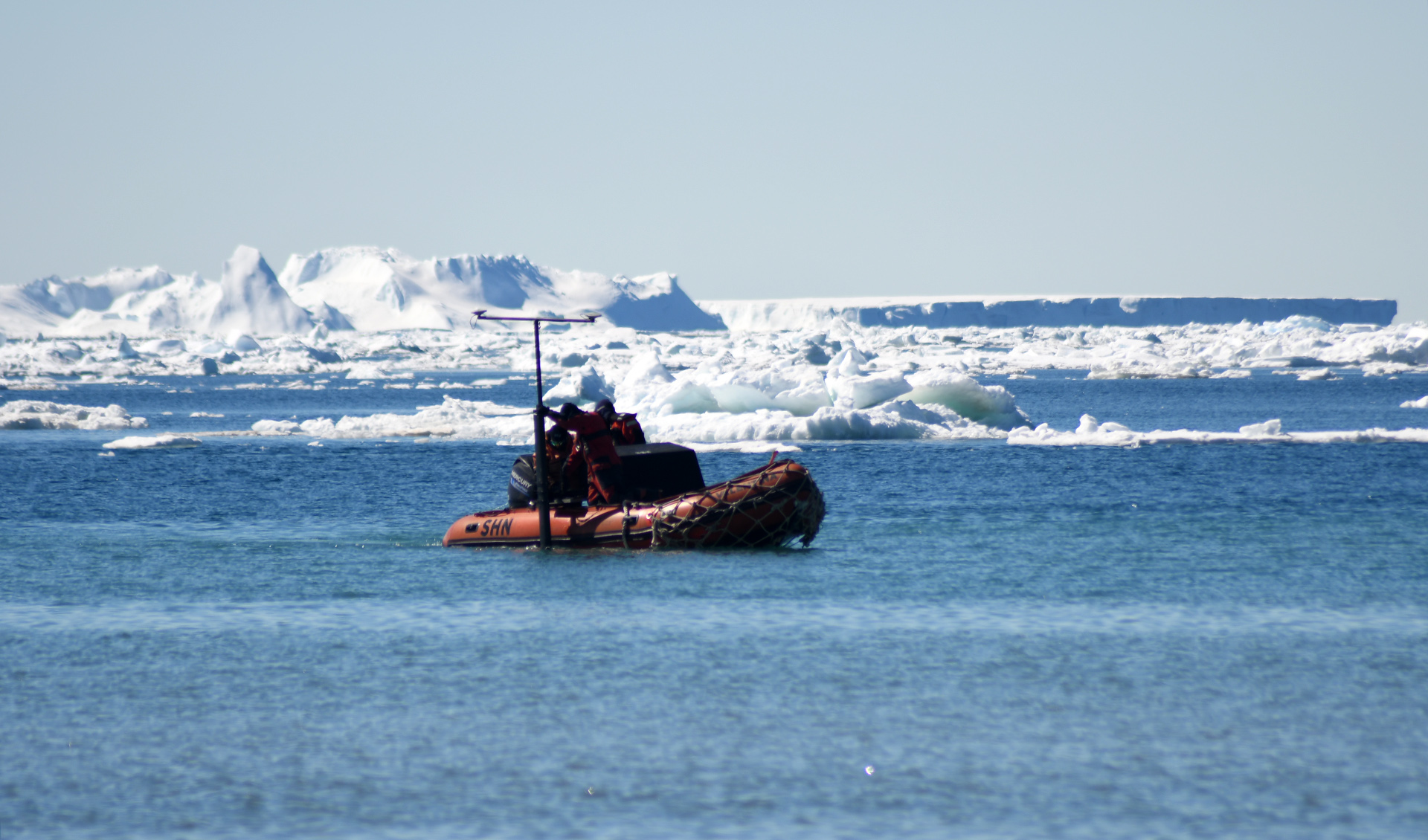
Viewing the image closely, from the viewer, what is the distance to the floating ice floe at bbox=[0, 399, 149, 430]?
127 feet

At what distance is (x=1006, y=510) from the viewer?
2042cm

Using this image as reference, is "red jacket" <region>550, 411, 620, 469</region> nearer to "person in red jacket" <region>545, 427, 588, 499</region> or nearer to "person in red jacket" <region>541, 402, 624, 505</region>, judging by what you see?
"person in red jacket" <region>541, 402, 624, 505</region>

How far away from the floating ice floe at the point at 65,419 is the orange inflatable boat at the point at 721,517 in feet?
88.0

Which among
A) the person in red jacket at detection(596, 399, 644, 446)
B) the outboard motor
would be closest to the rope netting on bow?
the person in red jacket at detection(596, 399, 644, 446)

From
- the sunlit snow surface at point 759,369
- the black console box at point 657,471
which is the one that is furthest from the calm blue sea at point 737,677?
the sunlit snow surface at point 759,369

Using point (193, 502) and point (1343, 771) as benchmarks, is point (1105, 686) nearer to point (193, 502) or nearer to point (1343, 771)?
point (1343, 771)

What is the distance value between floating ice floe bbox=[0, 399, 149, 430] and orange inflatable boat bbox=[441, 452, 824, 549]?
26.8 m

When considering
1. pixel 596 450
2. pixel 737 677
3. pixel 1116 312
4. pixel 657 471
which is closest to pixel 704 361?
pixel 657 471

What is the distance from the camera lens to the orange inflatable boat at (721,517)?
15.6 meters

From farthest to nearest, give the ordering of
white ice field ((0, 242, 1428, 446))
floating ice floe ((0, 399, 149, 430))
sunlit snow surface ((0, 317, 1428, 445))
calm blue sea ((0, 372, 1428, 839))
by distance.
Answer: floating ice floe ((0, 399, 149, 430))
white ice field ((0, 242, 1428, 446))
sunlit snow surface ((0, 317, 1428, 445))
calm blue sea ((0, 372, 1428, 839))

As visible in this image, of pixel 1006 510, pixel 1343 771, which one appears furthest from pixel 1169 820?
pixel 1006 510

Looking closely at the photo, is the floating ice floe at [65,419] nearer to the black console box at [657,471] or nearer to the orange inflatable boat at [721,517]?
the black console box at [657,471]

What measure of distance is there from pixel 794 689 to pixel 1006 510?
11565 mm

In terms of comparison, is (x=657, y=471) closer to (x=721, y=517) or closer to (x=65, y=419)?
(x=721, y=517)
